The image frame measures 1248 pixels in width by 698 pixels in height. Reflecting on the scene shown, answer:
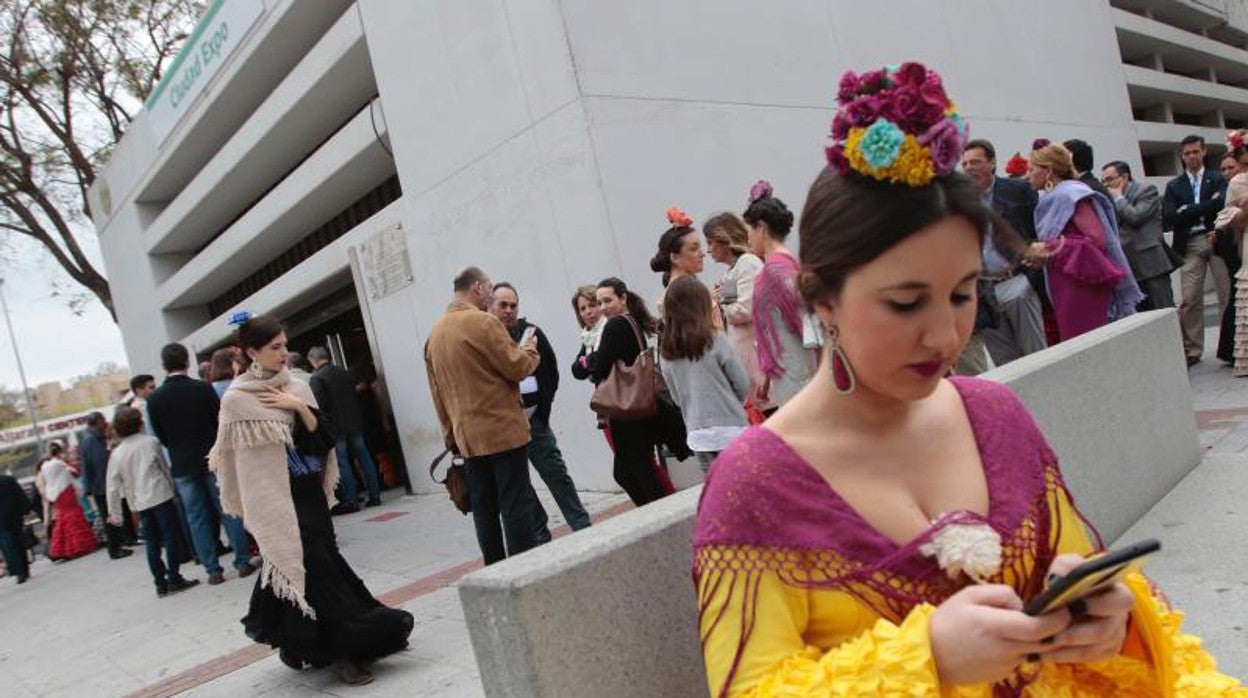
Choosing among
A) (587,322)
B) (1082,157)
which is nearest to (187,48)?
(587,322)

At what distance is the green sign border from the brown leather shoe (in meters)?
12.3

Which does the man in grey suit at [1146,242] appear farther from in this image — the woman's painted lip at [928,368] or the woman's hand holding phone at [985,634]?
the woman's hand holding phone at [985,634]

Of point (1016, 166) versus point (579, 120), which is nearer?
point (1016, 166)

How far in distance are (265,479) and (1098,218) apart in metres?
4.94

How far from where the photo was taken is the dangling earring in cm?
143

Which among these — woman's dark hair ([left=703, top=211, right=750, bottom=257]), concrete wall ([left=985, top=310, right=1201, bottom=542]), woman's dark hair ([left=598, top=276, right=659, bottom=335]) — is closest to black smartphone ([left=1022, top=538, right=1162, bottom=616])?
concrete wall ([left=985, top=310, right=1201, bottom=542])

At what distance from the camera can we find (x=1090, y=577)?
3.59 feet

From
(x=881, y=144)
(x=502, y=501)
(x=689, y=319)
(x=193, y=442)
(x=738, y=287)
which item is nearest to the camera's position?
(x=881, y=144)

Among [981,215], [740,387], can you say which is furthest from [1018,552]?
[740,387]

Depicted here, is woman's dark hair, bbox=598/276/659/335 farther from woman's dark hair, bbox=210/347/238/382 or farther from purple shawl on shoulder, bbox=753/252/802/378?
woman's dark hair, bbox=210/347/238/382

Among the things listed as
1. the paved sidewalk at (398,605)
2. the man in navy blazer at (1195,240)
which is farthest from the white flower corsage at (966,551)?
the man in navy blazer at (1195,240)

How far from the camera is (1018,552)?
1418 mm

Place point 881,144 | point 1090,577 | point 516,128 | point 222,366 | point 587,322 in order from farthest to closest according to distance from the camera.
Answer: point 222,366 → point 516,128 → point 587,322 → point 881,144 → point 1090,577

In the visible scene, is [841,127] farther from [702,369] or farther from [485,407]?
[485,407]
